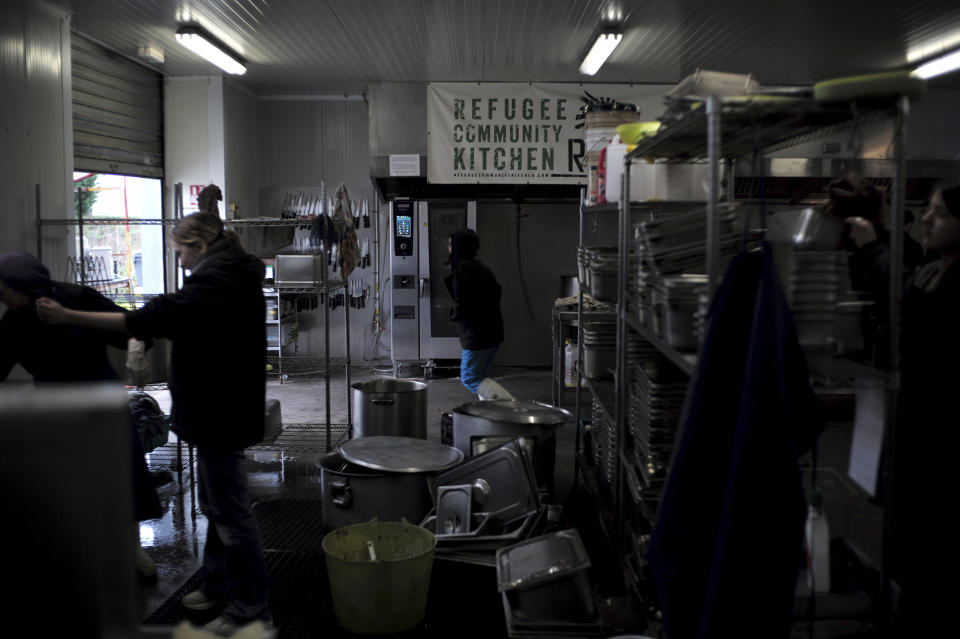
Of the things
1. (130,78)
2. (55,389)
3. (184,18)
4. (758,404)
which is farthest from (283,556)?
(130,78)

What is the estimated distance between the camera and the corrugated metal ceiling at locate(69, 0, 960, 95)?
19.2 ft

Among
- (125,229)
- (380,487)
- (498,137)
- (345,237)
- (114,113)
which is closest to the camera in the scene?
(380,487)

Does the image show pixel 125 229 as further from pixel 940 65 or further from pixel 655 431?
pixel 940 65

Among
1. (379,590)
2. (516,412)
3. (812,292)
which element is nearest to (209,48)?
(516,412)

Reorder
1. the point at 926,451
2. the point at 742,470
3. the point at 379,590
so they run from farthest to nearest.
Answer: the point at 379,590 → the point at 926,451 → the point at 742,470

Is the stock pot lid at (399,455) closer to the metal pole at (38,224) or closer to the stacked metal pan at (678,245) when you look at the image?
the stacked metal pan at (678,245)

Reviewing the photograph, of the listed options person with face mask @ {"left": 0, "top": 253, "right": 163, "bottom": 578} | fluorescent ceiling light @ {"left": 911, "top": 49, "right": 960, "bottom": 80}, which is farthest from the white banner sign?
person with face mask @ {"left": 0, "top": 253, "right": 163, "bottom": 578}

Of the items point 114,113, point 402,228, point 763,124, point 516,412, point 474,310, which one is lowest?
point 516,412

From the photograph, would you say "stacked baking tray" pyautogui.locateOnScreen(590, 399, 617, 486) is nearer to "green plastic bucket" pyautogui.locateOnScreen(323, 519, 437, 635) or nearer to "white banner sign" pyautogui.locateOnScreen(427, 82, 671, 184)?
"green plastic bucket" pyautogui.locateOnScreen(323, 519, 437, 635)

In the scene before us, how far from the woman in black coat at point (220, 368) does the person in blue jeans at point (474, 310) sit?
2832mm

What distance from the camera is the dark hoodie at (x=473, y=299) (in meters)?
5.84

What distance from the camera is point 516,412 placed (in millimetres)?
4551

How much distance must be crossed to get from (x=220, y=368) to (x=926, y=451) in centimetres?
247

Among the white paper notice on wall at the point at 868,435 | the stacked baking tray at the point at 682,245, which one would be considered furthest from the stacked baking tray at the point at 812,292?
the stacked baking tray at the point at 682,245
